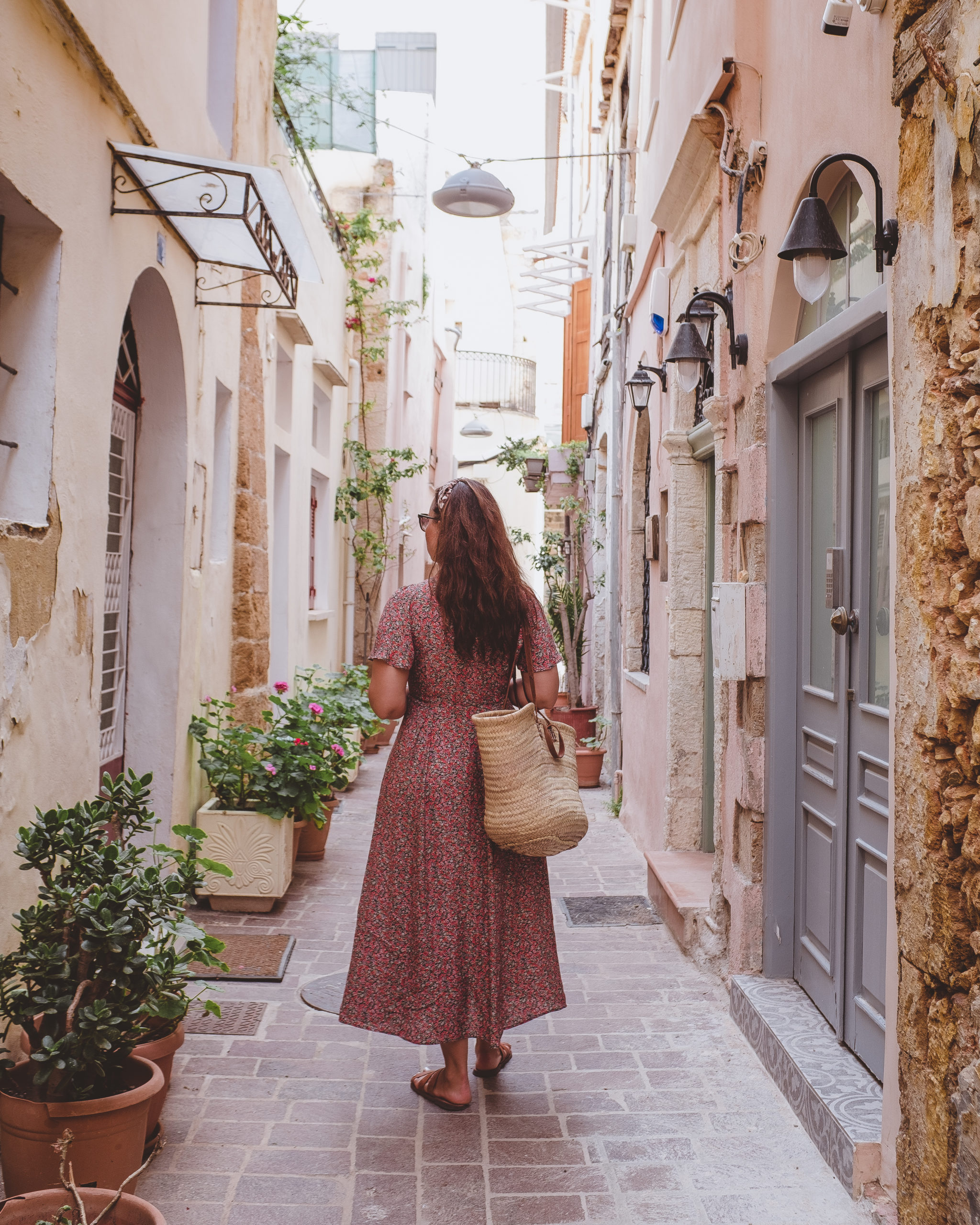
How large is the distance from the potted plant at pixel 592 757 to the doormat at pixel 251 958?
5058 mm

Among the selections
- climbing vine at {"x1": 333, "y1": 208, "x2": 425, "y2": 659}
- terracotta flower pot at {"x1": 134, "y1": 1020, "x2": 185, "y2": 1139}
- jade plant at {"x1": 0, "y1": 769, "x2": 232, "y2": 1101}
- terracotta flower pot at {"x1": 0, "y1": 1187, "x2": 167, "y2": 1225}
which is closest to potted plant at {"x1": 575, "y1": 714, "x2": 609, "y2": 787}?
climbing vine at {"x1": 333, "y1": 208, "x2": 425, "y2": 659}

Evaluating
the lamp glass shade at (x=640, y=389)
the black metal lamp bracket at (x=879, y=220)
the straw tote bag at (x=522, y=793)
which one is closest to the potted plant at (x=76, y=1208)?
the straw tote bag at (x=522, y=793)

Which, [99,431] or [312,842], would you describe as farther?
[312,842]

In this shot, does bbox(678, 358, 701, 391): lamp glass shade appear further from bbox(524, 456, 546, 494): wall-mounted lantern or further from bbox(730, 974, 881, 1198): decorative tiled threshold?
bbox(524, 456, 546, 494): wall-mounted lantern

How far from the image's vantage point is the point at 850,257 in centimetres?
366

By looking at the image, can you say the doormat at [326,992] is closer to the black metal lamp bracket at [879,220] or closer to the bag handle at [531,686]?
the bag handle at [531,686]

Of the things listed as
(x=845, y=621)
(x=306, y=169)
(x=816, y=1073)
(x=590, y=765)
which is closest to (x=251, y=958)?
(x=816, y=1073)

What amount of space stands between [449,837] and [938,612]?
1.57 metres

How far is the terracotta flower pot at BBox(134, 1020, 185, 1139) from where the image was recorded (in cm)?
311

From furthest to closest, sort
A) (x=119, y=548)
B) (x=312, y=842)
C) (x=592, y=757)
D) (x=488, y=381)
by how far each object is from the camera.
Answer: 1. (x=488, y=381)
2. (x=592, y=757)
3. (x=312, y=842)
4. (x=119, y=548)

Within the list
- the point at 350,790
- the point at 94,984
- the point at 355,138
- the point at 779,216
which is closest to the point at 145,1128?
the point at 94,984

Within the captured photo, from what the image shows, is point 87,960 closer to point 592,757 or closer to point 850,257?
point 850,257

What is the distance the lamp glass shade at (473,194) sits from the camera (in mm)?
9453

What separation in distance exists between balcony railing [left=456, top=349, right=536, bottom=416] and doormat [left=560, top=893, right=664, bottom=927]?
2233 centimetres
